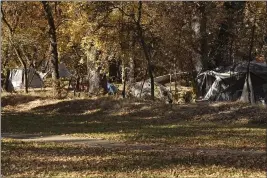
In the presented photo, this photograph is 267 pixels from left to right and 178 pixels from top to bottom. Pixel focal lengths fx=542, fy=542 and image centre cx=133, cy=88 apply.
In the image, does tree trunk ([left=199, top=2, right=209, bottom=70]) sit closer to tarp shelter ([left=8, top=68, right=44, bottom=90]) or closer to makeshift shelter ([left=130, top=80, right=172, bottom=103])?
makeshift shelter ([left=130, top=80, right=172, bottom=103])

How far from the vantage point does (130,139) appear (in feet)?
46.3

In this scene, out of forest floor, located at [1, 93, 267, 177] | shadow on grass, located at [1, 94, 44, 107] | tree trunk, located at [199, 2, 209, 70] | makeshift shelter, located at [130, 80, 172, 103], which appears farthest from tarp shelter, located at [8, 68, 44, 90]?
tree trunk, located at [199, 2, 209, 70]

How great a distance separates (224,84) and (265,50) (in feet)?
20.7

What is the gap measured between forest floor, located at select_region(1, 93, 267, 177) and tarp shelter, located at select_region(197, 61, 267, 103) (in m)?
3.78

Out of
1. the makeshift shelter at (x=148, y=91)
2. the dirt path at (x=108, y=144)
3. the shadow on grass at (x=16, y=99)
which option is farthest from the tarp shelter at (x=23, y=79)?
the dirt path at (x=108, y=144)

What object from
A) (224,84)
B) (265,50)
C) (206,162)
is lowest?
(206,162)

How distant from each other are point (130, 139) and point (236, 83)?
1303 cm

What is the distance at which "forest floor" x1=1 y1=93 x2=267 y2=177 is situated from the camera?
9234mm

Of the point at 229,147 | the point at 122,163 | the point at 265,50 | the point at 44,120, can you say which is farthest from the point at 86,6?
the point at 122,163

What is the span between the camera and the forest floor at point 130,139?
9234mm

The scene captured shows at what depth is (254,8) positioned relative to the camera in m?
24.2

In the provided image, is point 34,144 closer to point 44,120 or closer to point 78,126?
point 78,126

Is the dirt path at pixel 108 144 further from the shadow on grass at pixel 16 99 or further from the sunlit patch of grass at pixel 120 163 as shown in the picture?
the shadow on grass at pixel 16 99

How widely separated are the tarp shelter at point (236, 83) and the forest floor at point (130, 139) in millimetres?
3783
